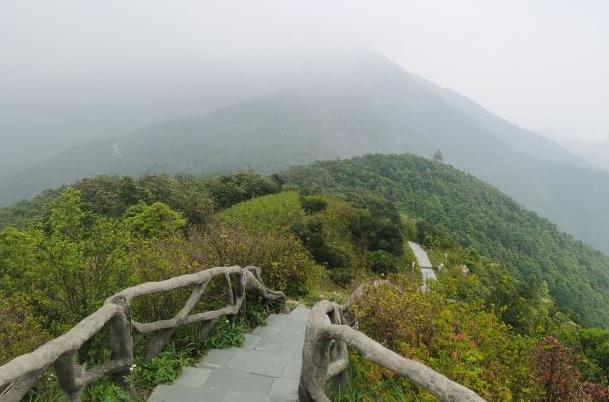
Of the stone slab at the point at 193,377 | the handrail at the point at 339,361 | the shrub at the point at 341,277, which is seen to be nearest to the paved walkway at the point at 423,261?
the shrub at the point at 341,277

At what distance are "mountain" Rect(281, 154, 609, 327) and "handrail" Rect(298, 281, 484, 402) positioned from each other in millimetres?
45061

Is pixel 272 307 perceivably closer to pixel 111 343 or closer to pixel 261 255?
pixel 261 255

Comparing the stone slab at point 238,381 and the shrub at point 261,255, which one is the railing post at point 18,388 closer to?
Answer: the stone slab at point 238,381

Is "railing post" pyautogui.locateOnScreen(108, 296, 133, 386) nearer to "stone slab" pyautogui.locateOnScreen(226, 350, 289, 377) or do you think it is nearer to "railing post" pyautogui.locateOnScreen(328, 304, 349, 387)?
"stone slab" pyautogui.locateOnScreen(226, 350, 289, 377)

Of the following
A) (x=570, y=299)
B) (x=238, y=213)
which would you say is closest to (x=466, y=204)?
(x=570, y=299)

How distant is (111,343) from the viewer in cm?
368

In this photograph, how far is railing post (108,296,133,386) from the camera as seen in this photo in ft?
11.6

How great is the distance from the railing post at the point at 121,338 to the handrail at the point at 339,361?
147cm

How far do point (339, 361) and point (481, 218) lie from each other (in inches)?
2604

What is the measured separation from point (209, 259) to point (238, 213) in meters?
15.0

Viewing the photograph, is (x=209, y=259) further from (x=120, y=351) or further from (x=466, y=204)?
(x=466, y=204)

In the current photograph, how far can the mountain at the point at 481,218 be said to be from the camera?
174ft

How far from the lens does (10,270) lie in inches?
426

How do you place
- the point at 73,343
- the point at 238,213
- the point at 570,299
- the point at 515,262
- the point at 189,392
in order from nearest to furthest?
the point at 73,343
the point at 189,392
the point at 238,213
the point at 570,299
the point at 515,262
